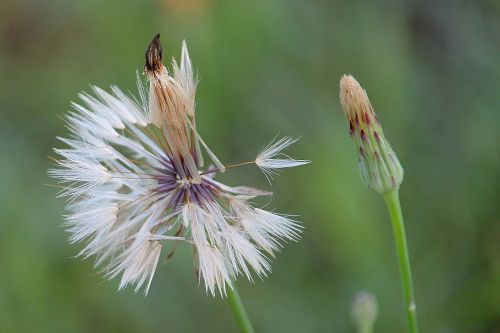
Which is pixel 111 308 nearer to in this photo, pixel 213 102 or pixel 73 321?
pixel 73 321

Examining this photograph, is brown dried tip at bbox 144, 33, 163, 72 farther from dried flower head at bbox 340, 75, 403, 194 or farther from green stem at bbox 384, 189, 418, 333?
green stem at bbox 384, 189, 418, 333

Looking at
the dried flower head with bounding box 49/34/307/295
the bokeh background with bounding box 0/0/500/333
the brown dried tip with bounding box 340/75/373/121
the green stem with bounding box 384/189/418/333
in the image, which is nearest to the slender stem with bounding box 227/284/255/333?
the dried flower head with bounding box 49/34/307/295

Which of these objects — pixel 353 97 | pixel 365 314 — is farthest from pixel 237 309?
pixel 353 97

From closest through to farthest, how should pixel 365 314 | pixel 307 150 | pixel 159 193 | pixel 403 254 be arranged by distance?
pixel 403 254 < pixel 159 193 < pixel 365 314 < pixel 307 150

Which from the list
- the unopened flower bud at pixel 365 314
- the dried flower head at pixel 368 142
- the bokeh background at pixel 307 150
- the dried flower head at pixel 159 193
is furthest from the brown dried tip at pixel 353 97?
the bokeh background at pixel 307 150

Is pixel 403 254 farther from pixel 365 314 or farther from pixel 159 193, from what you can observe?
pixel 159 193

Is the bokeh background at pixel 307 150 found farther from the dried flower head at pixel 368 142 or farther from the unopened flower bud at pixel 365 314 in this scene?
the dried flower head at pixel 368 142

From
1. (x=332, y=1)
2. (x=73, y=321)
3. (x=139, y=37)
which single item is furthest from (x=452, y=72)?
(x=73, y=321)
